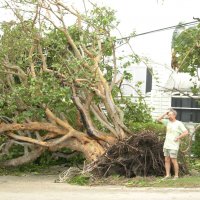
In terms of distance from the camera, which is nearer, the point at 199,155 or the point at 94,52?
the point at 94,52

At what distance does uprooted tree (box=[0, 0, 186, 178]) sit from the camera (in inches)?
519

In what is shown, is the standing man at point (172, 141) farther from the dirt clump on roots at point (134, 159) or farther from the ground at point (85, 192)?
the ground at point (85, 192)

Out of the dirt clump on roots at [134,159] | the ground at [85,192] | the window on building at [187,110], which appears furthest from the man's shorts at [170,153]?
the window on building at [187,110]

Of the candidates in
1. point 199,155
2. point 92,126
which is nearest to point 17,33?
point 92,126

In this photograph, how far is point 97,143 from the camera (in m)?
13.4

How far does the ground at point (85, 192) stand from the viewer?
9586 mm

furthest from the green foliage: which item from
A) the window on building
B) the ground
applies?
the window on building

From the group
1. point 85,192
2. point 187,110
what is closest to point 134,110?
point 85,192

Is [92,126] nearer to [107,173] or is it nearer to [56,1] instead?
[107,173]

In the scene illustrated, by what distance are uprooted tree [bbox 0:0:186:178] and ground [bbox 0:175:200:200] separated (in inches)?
71.9

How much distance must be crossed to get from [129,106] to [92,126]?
255 centimetres

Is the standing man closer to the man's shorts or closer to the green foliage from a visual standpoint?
the man's shorts

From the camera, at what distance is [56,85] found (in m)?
13.1

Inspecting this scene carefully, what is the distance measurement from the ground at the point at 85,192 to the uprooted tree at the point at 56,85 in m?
1.83
